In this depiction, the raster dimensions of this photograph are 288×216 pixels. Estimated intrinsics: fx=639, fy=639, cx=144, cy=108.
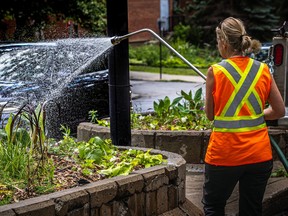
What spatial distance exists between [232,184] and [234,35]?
969 mm

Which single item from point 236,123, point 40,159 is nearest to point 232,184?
point 236,123

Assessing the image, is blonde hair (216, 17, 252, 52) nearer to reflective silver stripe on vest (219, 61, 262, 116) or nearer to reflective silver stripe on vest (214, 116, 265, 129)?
reflective silver stripe on vest (219, 61, 262, 116)

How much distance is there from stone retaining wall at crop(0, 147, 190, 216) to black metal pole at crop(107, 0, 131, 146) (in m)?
0.74

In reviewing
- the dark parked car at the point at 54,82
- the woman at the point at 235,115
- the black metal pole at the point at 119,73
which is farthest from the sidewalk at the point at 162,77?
the woman at the point at 235,115

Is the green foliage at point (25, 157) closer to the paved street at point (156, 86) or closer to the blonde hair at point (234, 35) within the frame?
the blonde hair at point (234, 35)

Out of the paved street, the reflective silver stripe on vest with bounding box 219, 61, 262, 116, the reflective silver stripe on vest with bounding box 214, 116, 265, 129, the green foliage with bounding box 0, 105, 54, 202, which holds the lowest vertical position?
the paved street

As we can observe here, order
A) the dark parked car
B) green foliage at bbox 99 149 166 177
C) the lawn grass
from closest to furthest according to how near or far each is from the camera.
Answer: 1. green foliage at bbox 99 149 166 177
2. the dark parked car
3. the lawn grass

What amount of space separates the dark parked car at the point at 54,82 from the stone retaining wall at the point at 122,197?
11.5 ft

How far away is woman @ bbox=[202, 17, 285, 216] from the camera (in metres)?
4.05

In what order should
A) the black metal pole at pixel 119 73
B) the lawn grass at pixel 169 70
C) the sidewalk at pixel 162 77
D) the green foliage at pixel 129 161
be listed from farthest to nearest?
the lawn grass at pixel 169 70
the sidewalk at pixel 162 77
the black metal pole at pixel 119 73
the green foliage at pixel 129 161

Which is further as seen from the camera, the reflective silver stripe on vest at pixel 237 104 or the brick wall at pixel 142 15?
the brick wall at pixel 142 15

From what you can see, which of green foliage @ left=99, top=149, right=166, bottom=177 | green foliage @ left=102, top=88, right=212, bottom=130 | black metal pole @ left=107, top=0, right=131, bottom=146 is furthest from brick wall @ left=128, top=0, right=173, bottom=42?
green foliage @ left=99, top=149, right=166, bottom=177

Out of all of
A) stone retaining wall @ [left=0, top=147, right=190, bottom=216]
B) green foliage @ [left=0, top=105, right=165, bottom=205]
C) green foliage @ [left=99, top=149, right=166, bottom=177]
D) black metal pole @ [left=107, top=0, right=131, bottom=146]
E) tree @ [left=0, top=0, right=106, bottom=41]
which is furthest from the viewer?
tree @ [left=0, top=0, right=106, bottom=41]

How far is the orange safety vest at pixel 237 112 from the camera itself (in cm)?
405
